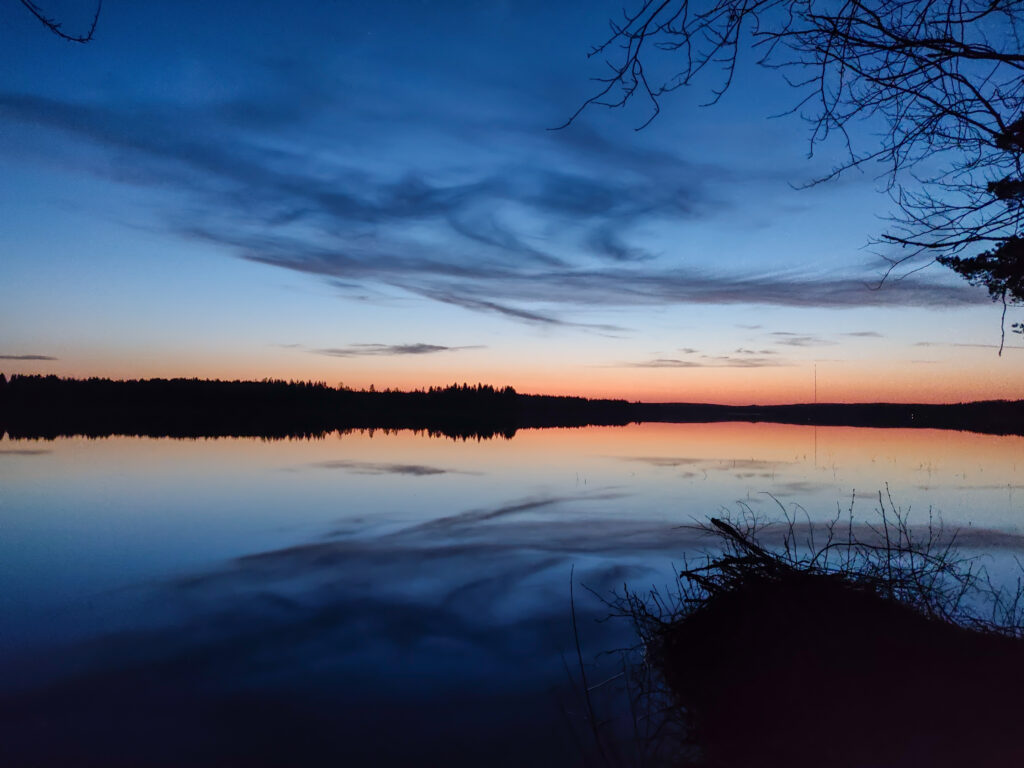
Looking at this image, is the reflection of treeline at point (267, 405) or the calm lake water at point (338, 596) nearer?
the calm lake water at point (338, 596)

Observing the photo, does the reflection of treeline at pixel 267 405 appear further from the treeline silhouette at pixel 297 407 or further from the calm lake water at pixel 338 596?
the calm lake water at pixel 338 596

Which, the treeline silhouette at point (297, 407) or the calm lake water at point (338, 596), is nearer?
the calm lake water at point (338, 596)

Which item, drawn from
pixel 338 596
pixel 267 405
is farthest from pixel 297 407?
pixel 338 596

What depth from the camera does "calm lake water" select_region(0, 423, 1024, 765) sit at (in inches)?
237

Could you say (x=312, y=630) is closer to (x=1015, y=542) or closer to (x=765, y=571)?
(x=765, y=571)

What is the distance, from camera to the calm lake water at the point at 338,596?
6031 millimetres

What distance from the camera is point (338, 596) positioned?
33.8 ft

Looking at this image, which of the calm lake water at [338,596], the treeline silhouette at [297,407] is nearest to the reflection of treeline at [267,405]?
the treeline silhouette at [297,407]

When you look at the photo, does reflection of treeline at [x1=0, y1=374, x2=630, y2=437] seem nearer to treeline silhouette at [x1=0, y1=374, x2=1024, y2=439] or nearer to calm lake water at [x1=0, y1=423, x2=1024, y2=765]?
treeline silhouette at [x1=0, y1=374, x2=1024, y2=439]

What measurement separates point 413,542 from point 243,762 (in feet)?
29.8

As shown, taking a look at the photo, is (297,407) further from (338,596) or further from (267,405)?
(338,596)

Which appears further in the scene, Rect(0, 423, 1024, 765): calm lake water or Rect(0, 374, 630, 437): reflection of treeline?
Rect(0, 374, 630, 437): reflection of treeline

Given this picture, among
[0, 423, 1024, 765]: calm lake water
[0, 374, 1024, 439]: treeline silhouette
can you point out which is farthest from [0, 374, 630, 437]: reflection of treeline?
[0, 423, 1024, 765]: calm lake water

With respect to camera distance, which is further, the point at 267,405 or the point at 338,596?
the point at 267,405
